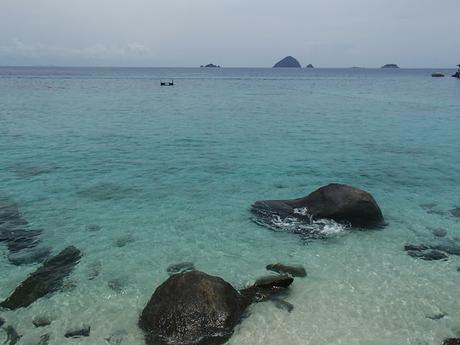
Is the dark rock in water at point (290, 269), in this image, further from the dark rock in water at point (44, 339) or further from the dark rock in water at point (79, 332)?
the dark rock in water at point (44, 339)

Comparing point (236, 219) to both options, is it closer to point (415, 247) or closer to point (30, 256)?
point (415, 247)

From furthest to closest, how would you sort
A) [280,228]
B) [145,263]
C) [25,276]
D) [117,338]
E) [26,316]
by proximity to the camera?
[280,228] → [145,263] → [25,276] → [26,316] → [117,338]

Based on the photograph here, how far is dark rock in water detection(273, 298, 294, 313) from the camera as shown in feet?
42.9

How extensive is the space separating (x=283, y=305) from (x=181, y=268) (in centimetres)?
425

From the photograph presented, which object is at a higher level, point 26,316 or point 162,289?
point 162,289

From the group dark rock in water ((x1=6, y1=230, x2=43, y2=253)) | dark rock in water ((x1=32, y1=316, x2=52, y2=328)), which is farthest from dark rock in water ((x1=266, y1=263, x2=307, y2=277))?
dark rock in water ((x1=6, y1=230, x2=43, y2=253))

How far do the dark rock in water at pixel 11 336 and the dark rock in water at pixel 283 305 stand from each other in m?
7.41

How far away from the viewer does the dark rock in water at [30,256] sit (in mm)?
15855

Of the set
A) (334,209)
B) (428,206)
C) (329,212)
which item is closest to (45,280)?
(329,212)

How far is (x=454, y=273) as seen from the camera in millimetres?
15273

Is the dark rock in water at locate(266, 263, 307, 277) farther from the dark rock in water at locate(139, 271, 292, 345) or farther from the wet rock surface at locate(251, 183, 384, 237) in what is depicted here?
the wet rock surface at locate(251, 183, 384, 237)

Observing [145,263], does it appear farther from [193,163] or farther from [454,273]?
[193,163]

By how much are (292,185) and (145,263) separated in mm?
11815

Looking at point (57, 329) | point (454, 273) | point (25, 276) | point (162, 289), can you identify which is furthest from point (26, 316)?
point (454, 273)
